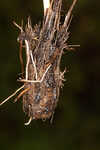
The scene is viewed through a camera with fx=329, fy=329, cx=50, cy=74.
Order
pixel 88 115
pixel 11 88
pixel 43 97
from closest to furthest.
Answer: pixel 43 97 < pixel 11 88 < pixel 88 115

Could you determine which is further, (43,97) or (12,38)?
(12,38)

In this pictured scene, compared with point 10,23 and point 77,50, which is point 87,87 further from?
point 10,23

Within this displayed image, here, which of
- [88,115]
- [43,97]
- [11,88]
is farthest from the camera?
[88,115]

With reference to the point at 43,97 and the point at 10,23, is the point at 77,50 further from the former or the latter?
the point at 43,97

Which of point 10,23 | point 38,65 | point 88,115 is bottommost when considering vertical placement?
point 88,115

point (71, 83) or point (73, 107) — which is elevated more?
point (71, 83)

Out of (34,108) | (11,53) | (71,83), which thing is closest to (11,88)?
(11,53)
